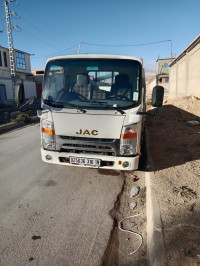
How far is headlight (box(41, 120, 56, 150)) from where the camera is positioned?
12.4 feet

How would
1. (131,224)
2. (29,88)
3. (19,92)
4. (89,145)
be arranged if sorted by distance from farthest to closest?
1. (29,88)
2. (19,92)
3. (89,145)
4. (131,224)

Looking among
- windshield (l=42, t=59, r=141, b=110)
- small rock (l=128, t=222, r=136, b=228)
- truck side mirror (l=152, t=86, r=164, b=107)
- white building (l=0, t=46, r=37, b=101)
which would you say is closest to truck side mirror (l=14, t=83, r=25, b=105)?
windshield (l=42, t=59, r=141, b=110)

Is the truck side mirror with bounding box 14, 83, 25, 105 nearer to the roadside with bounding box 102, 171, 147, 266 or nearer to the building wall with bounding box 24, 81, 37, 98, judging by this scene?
the roadside with bounding box 102, 171, 147, 266

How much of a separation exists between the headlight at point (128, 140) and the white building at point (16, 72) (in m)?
27.2

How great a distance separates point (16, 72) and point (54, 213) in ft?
126

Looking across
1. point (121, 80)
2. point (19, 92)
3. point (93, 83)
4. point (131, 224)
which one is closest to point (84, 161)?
point (131, 224)

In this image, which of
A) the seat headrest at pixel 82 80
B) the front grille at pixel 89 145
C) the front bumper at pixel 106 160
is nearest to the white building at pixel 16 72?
the seat headrest at pixel 82 80

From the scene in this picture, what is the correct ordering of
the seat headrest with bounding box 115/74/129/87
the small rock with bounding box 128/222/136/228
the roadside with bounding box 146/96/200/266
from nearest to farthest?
the roadside with bounding box 146/96/200/266 → the small rock with bounding box 128/222/136/228 → the seat headrest with bounding box 115/74/129/87

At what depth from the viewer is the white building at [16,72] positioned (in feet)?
90.7

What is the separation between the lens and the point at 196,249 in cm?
222

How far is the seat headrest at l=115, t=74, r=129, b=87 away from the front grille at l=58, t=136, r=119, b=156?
1119 millimetres

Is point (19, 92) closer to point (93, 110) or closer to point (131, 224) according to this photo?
point (93, 110)

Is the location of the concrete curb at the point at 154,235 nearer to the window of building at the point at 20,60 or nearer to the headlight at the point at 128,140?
the headlight at the point at 128,140

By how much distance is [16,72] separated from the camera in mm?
36625
